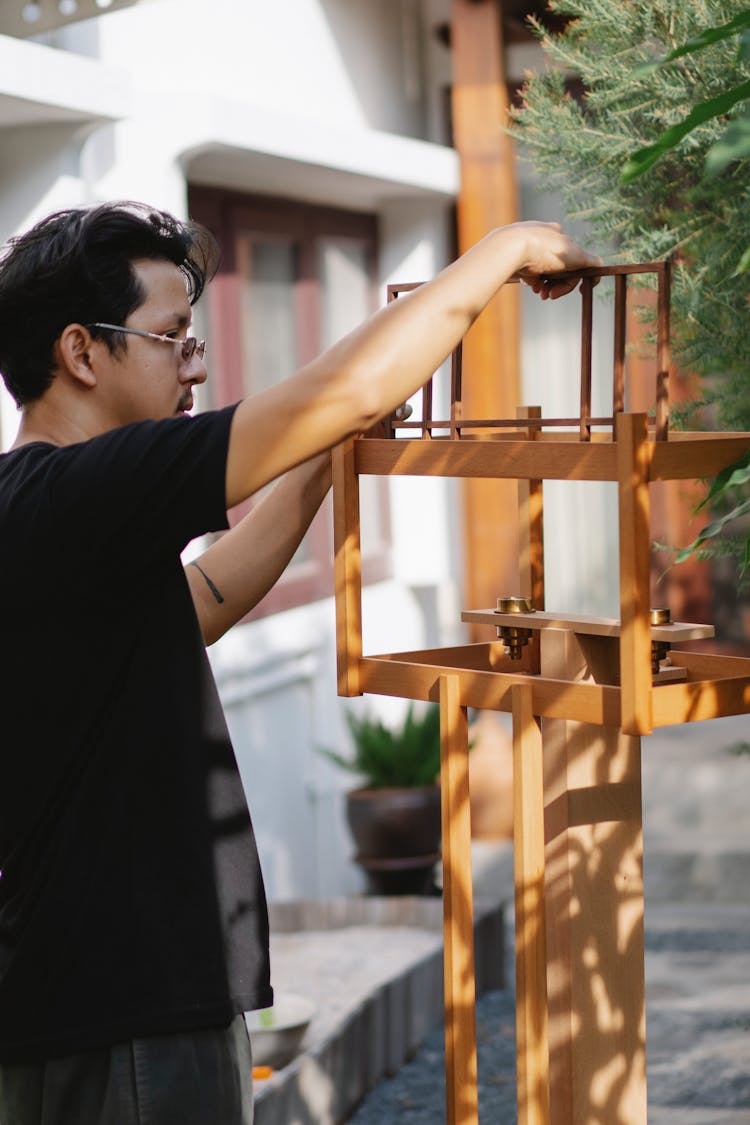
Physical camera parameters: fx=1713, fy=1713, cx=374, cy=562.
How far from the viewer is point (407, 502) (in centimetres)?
663

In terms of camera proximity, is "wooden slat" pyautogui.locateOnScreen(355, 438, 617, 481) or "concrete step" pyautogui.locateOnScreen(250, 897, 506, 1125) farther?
"concrete step" pyautogui.locateOnScreen(250, 897, 506, 1125)

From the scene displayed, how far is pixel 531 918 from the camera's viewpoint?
1942mm

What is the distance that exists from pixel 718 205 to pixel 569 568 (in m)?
4.98

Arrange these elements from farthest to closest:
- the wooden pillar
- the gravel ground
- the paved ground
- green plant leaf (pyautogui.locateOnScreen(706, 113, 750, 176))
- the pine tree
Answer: the wooden pillar < the paved ground < the gravel ground < the pine tree < green plant leaf (pyautogui.locateOnScreen(706, 113, 750, 176))

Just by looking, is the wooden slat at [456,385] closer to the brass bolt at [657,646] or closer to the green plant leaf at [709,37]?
the brass bolt at [657,646]

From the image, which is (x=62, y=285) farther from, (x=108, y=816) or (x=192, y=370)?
(x=108, y=816)

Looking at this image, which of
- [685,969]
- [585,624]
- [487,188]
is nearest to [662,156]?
[585,624]

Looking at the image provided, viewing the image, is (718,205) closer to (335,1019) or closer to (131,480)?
(131,480)

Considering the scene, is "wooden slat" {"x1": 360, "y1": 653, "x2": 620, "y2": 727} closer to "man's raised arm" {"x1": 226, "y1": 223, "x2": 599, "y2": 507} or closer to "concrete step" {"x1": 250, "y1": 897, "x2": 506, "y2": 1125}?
"man's raised arm" {"x1": 226, "y1": 223, "x2": 599, "y2": 507}

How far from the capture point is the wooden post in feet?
6.56

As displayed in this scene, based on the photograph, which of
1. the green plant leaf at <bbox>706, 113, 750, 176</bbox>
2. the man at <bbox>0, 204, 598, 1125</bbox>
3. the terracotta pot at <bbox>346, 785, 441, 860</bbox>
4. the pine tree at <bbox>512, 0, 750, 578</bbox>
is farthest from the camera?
the terracotta pot at <bbox>346, 785, 441, 860</bbox>

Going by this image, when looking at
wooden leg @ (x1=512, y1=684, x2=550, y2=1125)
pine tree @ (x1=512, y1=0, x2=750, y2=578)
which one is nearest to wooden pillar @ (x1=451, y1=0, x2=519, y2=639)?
pine tree @ (x1=512, y1=0, x2=750, y2=578)

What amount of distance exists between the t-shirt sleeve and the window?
144 inches

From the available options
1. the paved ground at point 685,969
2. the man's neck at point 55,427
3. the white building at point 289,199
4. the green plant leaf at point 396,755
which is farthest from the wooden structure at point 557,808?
the green plant leaf at point 396,755
